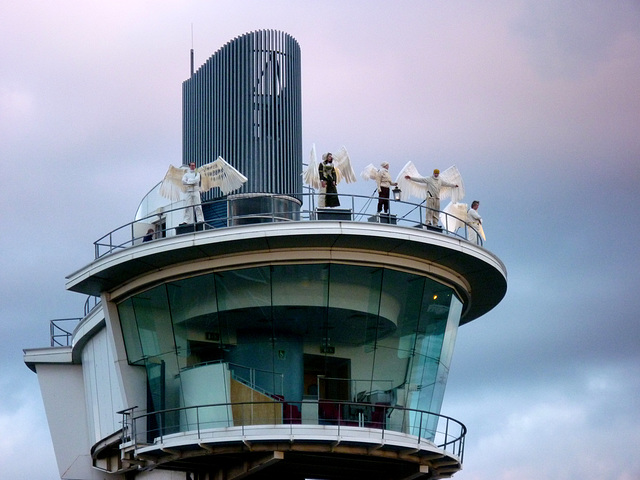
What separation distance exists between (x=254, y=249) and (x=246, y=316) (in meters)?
1.79

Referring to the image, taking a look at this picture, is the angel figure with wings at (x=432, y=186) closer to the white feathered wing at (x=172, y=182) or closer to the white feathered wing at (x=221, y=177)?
the white feathered wing at (x=221, y=177)

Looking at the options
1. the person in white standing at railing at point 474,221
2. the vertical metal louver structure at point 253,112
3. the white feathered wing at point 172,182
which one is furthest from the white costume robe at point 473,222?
the white feathered wing at point 172,182

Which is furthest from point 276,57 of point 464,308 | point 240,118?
point 464,308

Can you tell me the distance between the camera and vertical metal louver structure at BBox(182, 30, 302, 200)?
46312mm

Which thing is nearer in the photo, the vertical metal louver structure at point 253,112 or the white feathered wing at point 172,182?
the white feathered wing at point 172,182

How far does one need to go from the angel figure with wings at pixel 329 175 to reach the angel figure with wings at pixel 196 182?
1.89 m

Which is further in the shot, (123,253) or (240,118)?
(240,118)

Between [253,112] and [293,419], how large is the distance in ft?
43.2

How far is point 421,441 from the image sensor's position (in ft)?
125

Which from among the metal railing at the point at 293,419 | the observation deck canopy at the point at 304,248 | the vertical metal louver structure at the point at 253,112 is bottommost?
the metal railing at the point at 293,419

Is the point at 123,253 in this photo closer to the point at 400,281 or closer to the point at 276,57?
the point at 400,281

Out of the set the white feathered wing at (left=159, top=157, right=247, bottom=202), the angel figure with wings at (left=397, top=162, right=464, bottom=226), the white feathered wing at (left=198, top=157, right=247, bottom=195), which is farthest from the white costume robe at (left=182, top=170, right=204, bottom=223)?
the angel figure with wings at (left=397, top=162, right=464, bottom=226)

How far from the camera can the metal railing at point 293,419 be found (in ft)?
121

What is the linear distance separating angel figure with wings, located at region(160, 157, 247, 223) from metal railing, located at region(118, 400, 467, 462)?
5284 millimetres
